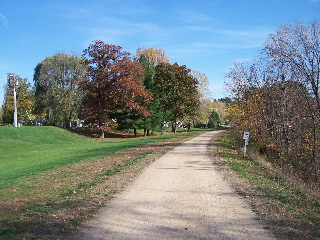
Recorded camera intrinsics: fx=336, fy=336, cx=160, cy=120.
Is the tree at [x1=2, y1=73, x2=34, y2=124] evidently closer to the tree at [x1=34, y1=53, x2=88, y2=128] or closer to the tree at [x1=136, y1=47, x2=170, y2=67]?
the tree at [x1=34, y1=53, x2=88, y2=128]

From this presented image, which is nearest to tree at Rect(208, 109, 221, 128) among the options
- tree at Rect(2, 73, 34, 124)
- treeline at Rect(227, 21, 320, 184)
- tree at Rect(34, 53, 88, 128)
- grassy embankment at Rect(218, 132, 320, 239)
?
tree at Rect(34, 53, 88, 128)

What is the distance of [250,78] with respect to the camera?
19.9 meters

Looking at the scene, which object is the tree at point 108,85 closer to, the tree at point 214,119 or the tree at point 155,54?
the tree at point 155,54

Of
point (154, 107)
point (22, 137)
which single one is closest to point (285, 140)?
point (22, 137)

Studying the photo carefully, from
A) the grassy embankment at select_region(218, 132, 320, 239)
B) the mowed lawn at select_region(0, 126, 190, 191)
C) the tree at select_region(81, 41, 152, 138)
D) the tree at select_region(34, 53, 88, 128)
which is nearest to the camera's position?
the grassy embankment at select_region(218, 132, 320, 239)

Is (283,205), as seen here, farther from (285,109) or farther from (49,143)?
(49,143)

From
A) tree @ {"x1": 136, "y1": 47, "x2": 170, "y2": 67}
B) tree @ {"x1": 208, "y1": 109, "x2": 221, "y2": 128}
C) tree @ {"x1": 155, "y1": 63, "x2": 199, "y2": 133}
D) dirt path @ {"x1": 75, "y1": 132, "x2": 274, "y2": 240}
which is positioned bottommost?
dirt path @ {"x1": 75, "y1": 132, "x2": 274, "y2": 240}

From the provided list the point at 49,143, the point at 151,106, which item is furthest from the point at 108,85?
the point at 49,143

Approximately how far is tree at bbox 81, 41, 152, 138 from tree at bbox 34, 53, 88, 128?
10182 mm

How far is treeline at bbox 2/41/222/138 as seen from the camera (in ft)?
131

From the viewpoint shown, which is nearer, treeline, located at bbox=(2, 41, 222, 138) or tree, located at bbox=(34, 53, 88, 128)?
treeline, located at bbox=(2, 41, 222, 138)

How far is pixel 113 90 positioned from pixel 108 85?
1018 millimetres

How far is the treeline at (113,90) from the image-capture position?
39938 mm

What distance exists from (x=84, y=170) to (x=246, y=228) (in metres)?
8.59
